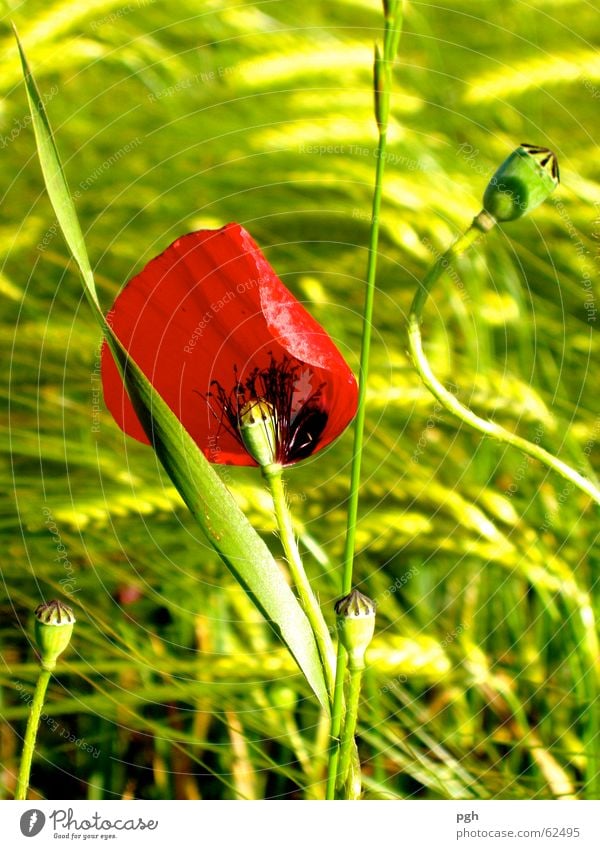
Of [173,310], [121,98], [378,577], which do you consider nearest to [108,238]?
[121,98]

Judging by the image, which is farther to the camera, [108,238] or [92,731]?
[108,238]

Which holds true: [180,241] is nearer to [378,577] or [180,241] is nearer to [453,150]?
[378,577]

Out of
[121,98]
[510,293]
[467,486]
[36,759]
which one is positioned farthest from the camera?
[121,98]
